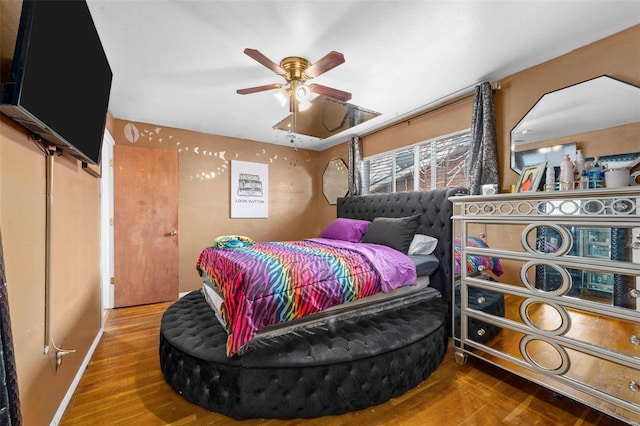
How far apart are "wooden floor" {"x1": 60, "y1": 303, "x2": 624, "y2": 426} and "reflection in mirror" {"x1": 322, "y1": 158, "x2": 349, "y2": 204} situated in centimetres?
322

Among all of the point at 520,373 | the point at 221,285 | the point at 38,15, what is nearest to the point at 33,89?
the point at 38,15

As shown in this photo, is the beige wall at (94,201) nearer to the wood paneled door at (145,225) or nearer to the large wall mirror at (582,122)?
the large wall mirror at (582,122)

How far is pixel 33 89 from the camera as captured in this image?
100 cm

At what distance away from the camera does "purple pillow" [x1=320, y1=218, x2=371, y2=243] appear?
3369 millimetres

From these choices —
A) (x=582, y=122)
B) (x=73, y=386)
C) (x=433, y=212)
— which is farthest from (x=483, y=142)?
(x=73, y=386)

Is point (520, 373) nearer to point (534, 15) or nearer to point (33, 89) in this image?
point (534, 15)

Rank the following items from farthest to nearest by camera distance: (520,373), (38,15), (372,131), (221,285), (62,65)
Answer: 1. (372,131)
2. (221,285)
3. (520,373)
4. (62,65)
5. (38,15)

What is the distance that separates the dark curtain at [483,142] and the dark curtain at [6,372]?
3.17 m

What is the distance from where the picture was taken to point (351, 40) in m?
2.04

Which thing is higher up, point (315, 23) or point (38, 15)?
point (315, 23)

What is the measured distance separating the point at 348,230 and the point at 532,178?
1954mm

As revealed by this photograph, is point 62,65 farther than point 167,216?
No

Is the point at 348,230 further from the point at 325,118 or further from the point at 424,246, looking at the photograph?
the point at 325,118

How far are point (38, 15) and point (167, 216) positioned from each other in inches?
125
